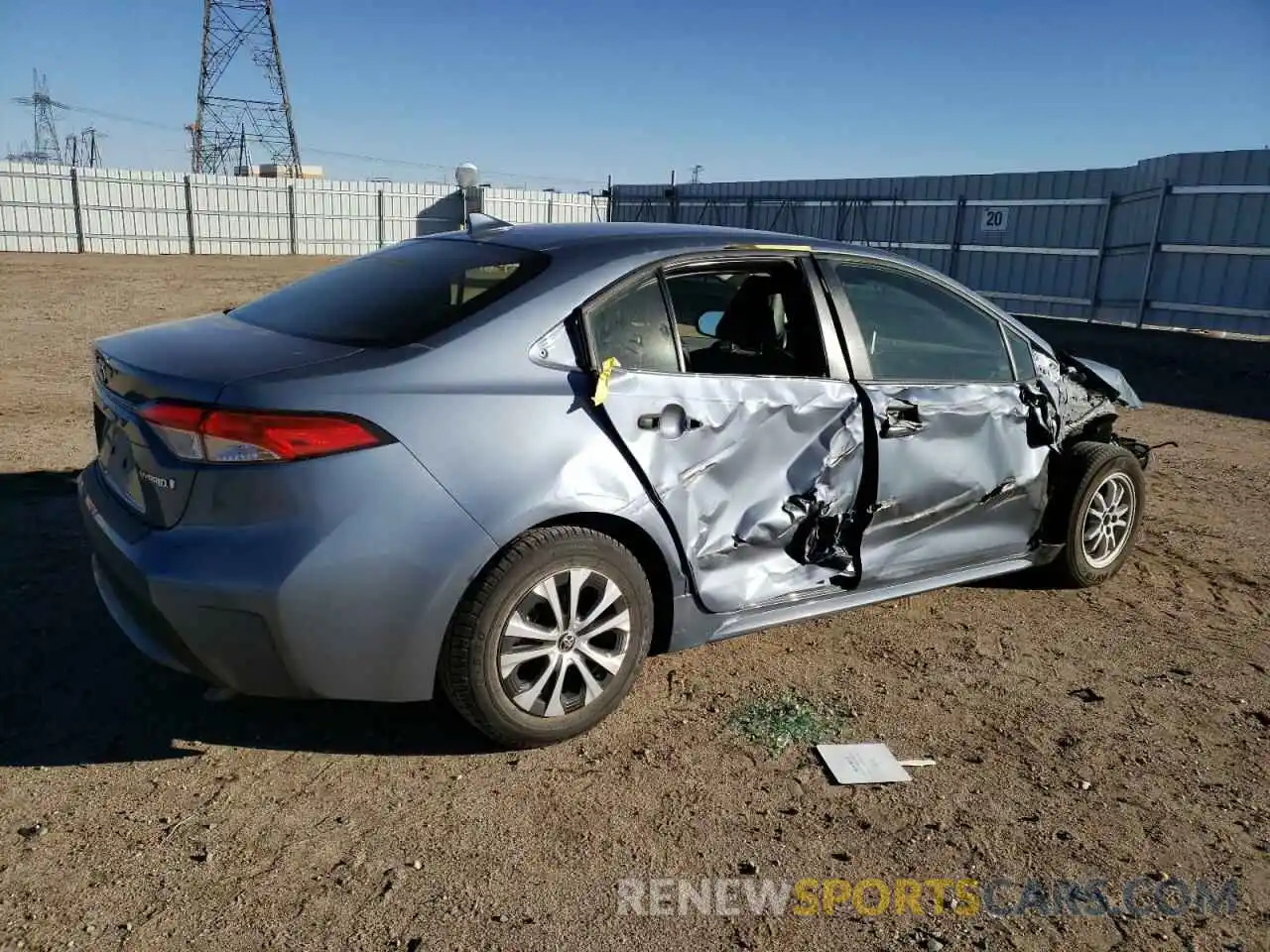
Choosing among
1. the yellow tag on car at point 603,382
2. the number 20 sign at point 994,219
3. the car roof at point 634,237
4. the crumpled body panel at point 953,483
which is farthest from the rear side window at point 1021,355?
the number 20 sign at point 994,219

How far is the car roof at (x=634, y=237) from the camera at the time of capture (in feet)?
11.0

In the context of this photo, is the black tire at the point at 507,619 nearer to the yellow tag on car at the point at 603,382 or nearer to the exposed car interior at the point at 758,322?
the yellow tag on car at the point at 603,382

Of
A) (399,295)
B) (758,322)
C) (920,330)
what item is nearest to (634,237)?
(758,322)

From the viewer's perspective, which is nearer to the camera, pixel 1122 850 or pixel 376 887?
pixel 376 887

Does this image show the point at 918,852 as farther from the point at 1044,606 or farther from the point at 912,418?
the point at 1044,606

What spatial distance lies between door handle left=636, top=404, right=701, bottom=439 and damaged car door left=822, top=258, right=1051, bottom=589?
2.79 feet

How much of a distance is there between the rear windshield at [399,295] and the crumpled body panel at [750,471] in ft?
1.79

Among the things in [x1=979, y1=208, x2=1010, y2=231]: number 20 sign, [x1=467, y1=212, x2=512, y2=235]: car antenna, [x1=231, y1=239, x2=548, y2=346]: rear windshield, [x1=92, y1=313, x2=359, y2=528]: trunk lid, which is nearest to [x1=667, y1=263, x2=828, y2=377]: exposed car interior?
[x1=231, y1=239, x2=548, y2=346]: rear windshield

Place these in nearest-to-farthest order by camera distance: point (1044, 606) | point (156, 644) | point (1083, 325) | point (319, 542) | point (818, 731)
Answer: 1. point (319, 542)
2. point (156, 644)
3. point (818, 731)
4. point (1044, 606)
5. point (1083, 325)

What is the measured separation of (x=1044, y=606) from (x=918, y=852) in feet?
7.12

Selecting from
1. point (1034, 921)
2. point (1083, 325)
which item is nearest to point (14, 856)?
point (1034, 921)

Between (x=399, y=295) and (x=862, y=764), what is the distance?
219 centimetres

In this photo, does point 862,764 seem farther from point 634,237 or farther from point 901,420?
point 634,237

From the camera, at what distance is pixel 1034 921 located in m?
2.41
